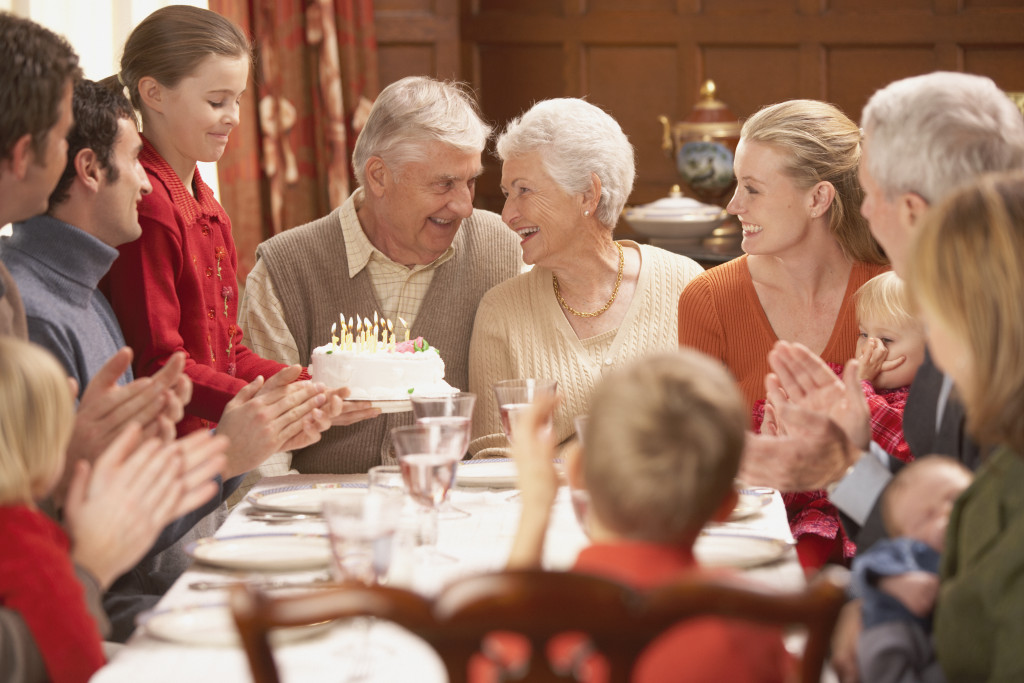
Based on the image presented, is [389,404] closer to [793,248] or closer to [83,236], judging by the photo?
[83,236]

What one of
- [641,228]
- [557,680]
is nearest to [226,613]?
[557,680]

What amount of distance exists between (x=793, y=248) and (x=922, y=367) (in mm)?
975

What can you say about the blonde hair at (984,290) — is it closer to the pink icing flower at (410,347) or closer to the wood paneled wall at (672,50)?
the pink icing flower at (410,347)

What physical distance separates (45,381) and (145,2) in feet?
9.97

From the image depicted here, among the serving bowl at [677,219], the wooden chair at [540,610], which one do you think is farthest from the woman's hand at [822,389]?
the serving bowl at [677,219]

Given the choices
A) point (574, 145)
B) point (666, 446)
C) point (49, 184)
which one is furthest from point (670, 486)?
point (574, 145)

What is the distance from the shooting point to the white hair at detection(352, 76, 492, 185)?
10.1 feet

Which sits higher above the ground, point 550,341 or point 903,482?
point 903,482

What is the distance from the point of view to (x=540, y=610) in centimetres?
95

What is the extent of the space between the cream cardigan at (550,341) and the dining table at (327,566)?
681 millimetres

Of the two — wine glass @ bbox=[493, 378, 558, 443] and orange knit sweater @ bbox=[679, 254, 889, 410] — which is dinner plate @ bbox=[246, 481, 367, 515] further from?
orange knit sweater @ bbox=[679, 254, 889, 410]

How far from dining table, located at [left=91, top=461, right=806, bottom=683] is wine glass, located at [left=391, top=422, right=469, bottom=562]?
34 millimetres

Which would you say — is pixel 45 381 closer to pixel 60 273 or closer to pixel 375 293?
pixel 60 273

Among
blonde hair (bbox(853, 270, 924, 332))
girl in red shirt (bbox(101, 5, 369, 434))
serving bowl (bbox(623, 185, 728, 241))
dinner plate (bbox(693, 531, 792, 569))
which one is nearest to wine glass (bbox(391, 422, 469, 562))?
dinner plate (bbox(693, 531, 792, 569))
